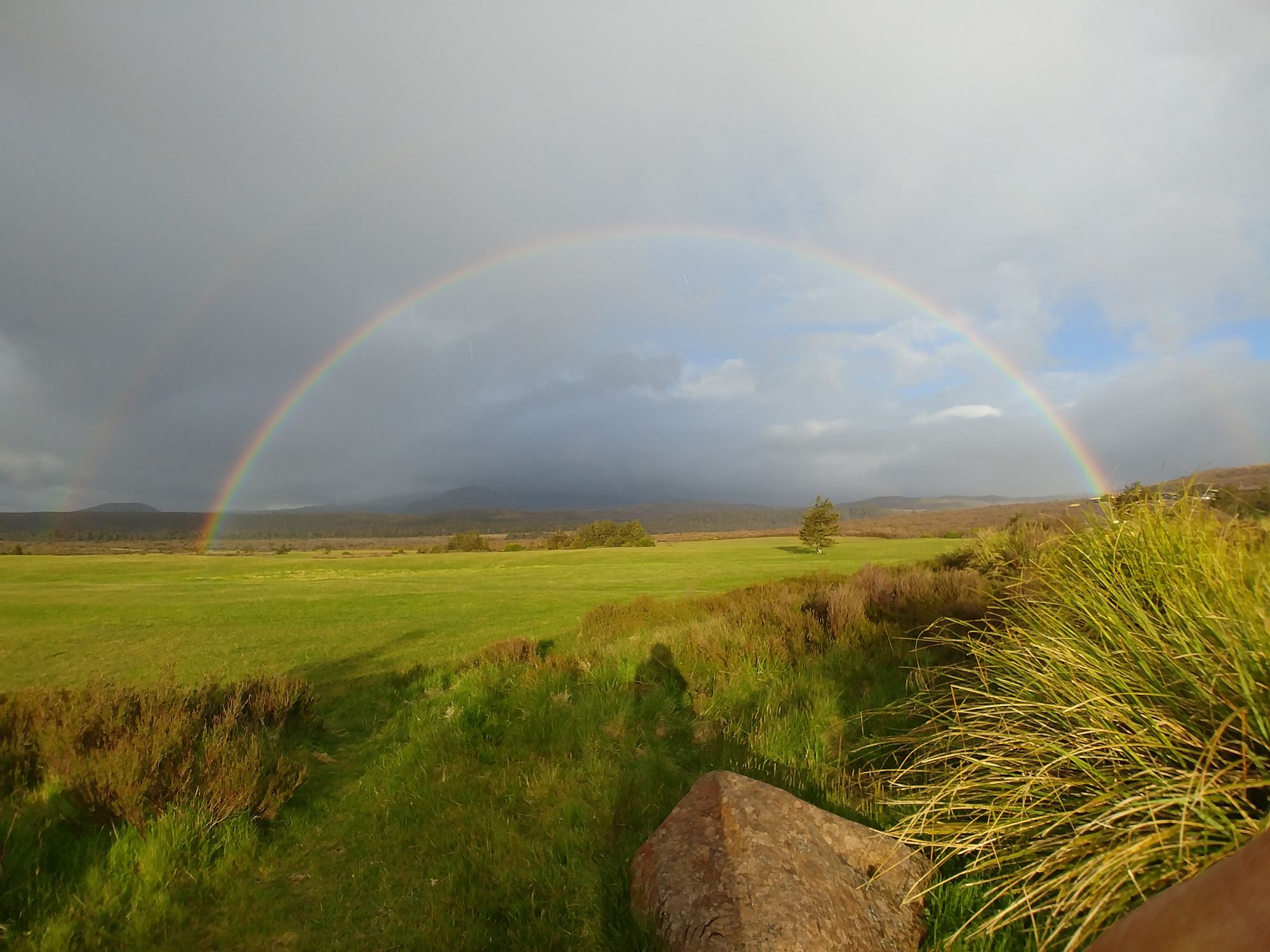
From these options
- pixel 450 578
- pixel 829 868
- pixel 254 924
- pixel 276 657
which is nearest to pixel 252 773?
pixel 254 924

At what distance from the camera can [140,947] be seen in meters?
3.97

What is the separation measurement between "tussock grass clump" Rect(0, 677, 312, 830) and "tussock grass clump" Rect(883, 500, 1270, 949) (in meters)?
5.38

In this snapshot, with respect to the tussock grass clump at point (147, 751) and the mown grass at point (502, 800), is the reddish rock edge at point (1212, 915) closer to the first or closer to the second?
the mown grass at point (502, 800)

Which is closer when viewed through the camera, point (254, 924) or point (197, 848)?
point (254, 924)

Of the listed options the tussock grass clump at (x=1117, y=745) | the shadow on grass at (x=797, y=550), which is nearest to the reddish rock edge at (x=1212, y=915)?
the tussock grass clump at (x=1117, y=745)

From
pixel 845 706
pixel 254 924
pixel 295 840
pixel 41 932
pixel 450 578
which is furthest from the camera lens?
pixel 450 578

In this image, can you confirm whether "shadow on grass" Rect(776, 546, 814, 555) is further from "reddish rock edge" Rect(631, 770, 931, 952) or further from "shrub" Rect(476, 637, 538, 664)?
"reddish rock edge" Rect(631, 770, 931, 952)

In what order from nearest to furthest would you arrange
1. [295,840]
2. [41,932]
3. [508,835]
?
1. [41,932]
2. [508,835]
3. [295,840]

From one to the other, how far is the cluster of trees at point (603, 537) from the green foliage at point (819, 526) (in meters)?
39.2

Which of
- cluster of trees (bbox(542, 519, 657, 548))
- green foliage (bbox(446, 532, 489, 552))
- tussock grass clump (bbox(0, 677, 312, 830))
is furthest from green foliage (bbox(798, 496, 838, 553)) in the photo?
tussock grass clump (bbox(0, 677, 312, 830))

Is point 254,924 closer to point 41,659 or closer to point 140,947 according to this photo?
point 140,947

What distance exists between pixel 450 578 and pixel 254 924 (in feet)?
140

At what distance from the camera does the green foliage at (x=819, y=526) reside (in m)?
63.3

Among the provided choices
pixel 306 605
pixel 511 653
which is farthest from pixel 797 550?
pixel 511 653
